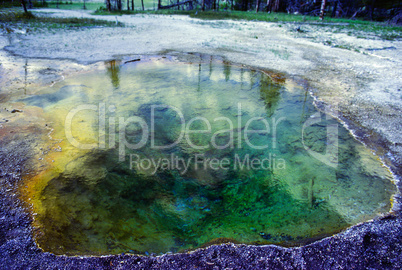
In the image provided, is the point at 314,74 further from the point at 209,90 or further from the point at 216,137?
the point at 216,137

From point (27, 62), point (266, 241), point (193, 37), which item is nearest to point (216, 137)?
point (266, 241)

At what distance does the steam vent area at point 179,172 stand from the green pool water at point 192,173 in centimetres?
2

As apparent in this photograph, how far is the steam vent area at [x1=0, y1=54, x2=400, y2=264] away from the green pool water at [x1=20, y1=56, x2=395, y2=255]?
2 centimetres

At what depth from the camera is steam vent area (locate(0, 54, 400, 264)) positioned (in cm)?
235

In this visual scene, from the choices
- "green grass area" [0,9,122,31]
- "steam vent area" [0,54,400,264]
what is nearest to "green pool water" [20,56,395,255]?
"steam vent area" [0,54,400,264]

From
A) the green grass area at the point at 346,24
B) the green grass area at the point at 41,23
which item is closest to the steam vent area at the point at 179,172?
the green grass area at the point at 41,23

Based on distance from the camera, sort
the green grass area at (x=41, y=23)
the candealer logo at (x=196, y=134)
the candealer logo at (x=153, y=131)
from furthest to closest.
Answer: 1. the green grass area at (x=41, y=23)
2. the candealer logo at (x=153, y=131)
3. the candealer logo at (x=196, y=134)

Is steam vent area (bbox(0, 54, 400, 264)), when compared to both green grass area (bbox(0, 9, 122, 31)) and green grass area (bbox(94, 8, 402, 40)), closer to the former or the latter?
green grass area (bbox(0, 9, 122, 31))

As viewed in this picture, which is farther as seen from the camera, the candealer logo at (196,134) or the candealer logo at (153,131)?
the candealer logo at (153,131)

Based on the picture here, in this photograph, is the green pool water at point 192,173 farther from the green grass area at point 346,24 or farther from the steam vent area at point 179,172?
the green grass area at point 346,24

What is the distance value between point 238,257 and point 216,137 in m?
2.06

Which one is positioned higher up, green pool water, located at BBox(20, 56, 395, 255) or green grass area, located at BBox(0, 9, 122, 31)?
green grass area, located at BBox(0, 9, 122, 31)

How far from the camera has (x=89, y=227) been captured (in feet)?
7.90

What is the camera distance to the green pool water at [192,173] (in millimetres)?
2396
